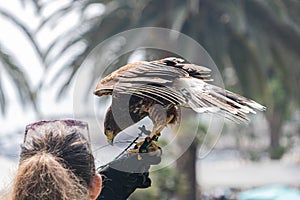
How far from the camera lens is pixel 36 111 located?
38.5ft

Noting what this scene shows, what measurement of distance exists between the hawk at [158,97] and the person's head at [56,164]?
16 centimetres

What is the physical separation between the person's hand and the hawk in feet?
0.21

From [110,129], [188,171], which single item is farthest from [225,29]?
[110,129]

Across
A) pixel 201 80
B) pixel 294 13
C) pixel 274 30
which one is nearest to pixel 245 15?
pixel 274 30

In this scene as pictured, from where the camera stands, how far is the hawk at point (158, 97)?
1.70 m

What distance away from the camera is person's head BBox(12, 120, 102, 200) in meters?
1.45

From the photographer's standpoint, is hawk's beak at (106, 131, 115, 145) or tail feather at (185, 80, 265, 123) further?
hawk's beak at (106, 131, 115, 145)

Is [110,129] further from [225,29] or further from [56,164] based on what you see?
[225,29]

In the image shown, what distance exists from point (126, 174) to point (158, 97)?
224mm

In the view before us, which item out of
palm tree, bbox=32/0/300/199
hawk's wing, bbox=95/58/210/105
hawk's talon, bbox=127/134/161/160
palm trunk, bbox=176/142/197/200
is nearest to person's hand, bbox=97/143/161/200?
hawk's talon, bbox=127/134/161/160

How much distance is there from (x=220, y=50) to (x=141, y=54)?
3297 mm

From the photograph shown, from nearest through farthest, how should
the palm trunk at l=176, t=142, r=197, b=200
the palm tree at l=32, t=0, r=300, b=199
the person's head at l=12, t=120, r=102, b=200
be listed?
the person's head at l=12, t=120, r=102, b=200
the palm tree at l=32, t=0, r=300, b=199
the palm trunk at l=176, t=142, r=197, b=200

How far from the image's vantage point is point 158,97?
5.60 ft

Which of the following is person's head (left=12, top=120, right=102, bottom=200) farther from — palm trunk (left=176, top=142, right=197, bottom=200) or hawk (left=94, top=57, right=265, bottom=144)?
palm trunk (left=176, top=142, right=197, bottom=200)
